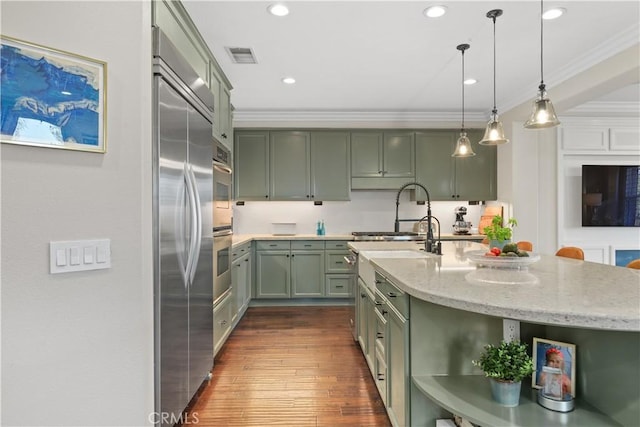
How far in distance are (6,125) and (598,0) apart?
3407 mm

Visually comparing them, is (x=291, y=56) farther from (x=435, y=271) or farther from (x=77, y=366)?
(x=77, y=366)

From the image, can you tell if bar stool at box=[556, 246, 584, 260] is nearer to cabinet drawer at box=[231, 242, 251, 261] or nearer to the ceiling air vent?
cabinet drawer at box=[231, 242, 251, 261]

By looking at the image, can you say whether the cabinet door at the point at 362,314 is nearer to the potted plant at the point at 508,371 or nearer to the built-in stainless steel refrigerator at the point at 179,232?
the built-in stainless steel refrigerator at the point at 179,232

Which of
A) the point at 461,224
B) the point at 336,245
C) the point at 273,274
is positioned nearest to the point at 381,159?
the point at 336,245

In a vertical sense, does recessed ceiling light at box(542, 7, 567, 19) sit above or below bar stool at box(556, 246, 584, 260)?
above

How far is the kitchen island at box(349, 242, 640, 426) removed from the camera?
3.77 ft

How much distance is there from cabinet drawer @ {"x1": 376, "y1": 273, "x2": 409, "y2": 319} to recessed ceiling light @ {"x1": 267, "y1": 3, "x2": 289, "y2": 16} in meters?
1.89

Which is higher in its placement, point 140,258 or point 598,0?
point 598,0

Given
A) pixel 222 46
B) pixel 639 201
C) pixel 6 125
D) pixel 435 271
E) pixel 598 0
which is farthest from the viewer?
pixel 639 201

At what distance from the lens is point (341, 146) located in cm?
499

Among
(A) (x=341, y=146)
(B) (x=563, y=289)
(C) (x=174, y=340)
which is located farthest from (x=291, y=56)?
(B) (x=563, y=289)

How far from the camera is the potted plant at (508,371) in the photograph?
51.8 inches

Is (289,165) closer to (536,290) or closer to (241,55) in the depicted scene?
(241,55)

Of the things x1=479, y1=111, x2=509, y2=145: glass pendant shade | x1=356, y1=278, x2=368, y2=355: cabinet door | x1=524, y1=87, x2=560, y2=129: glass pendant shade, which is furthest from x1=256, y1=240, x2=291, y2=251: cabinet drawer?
x1=524, y1=87, x2=560, y2=129: glass pendant shade
